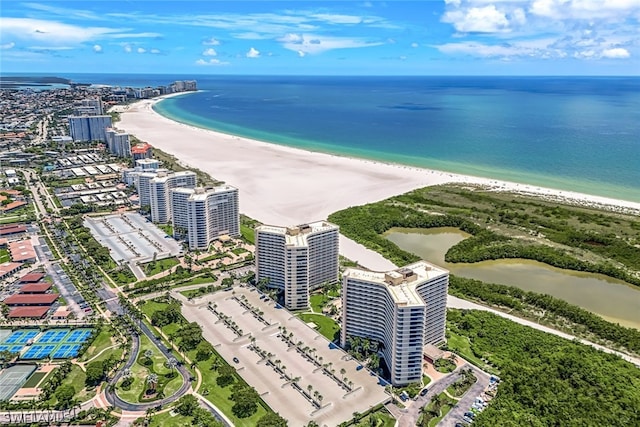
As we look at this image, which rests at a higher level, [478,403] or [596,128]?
[596,128]

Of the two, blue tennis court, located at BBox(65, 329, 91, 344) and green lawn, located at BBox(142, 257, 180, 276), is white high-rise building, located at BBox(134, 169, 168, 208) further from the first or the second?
blue tennis court, located at BBox(65, 329, 91, 344)

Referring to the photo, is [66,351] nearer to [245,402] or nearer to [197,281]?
[197,281]

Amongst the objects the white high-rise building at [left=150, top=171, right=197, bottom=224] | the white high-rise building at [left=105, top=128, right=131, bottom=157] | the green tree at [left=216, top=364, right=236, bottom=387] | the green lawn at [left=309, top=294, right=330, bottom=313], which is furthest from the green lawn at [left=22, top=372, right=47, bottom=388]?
the white high-rise building at [left=105, top=128, right=131, bottom=157]

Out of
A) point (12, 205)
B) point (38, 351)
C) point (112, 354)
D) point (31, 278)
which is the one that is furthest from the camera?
point (12, 205)

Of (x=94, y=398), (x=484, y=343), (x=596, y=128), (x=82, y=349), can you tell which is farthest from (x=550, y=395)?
(x=596, y=128)

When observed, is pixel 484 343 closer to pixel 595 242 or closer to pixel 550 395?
pixel 550 395

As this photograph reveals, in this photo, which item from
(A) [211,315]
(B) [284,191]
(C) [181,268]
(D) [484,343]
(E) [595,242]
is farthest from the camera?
(B) [284,191]

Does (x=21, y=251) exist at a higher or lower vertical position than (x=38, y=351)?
higher

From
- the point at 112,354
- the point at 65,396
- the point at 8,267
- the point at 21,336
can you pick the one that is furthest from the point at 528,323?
the point at 8,267
